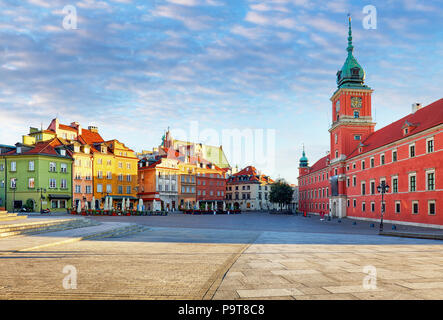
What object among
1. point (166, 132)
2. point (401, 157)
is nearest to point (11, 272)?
point (401, 157)

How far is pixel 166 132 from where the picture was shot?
106875mm

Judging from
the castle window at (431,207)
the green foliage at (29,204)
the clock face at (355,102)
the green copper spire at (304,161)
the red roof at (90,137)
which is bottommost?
the green foliage at (29,204)

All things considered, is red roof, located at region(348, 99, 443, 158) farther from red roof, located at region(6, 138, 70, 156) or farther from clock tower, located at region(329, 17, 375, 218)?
red roof, located at region(6, 138, 70, 156)

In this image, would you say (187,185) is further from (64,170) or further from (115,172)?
(64,170)

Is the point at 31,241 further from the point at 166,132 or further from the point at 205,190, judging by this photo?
the point at 166,132

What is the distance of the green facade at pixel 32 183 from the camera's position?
59000 mm

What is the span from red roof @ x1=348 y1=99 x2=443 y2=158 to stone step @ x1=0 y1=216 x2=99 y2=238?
3250cm

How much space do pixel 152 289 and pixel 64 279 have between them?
2.47m

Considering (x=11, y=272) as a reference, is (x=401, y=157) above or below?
above

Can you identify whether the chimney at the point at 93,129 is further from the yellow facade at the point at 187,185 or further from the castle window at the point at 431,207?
the castle window at the point at 431,207

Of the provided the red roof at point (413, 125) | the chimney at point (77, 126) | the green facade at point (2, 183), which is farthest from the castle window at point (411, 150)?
the chimney at point (77, 126)

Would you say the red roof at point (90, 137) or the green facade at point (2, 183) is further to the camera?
Answer: the red roof at point (90, 137)

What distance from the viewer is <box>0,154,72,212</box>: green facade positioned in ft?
194
